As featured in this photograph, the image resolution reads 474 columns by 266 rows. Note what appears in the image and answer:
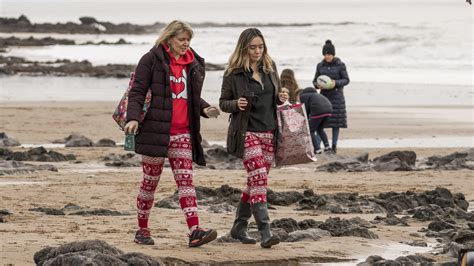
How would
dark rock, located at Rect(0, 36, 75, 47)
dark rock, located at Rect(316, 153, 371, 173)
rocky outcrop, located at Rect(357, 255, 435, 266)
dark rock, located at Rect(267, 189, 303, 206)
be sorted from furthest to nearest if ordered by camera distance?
dark rock, located at Rect(0, 36, 75, 47) < dark rock, located at Rect(316, 153, 371, 173) < dark rock, located at Rect(267, 189, 303, 206) < rocky outcrop, located at Rect(357, 255, 435, 266)

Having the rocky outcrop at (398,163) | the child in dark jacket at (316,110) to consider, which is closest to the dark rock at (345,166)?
the rocky outcrop at (398,163)

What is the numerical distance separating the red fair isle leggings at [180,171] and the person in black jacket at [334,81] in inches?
353

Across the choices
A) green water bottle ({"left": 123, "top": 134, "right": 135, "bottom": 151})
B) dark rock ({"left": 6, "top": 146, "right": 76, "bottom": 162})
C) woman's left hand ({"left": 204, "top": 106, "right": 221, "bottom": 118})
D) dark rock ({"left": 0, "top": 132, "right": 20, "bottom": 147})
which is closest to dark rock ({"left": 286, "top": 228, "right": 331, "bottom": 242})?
woman's left hand ({"left": 204, "top": 106, "right": 221, "bottom": 118})

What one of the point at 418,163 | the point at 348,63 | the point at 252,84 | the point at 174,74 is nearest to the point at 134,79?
the point at 174,74

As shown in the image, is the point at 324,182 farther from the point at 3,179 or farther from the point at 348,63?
the point at 348,63

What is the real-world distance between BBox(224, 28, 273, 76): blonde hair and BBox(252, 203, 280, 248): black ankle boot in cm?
105

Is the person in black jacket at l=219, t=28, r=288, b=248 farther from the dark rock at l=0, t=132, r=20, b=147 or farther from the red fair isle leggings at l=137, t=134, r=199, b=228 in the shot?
the dark rock at l=0, t=132, r=20, b=147

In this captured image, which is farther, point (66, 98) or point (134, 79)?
point (66, 98)

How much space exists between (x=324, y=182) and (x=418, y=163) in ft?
9.46

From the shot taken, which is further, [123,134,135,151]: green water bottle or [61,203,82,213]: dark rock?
[61,203,82,213]: dark rock

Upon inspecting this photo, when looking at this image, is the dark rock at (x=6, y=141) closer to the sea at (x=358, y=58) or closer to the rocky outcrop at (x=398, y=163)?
the rocky outcrop at (x=398, y=163)

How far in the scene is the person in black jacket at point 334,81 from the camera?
59.7ft

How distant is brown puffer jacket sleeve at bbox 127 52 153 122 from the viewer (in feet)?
29.6

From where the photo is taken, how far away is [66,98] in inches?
1228
